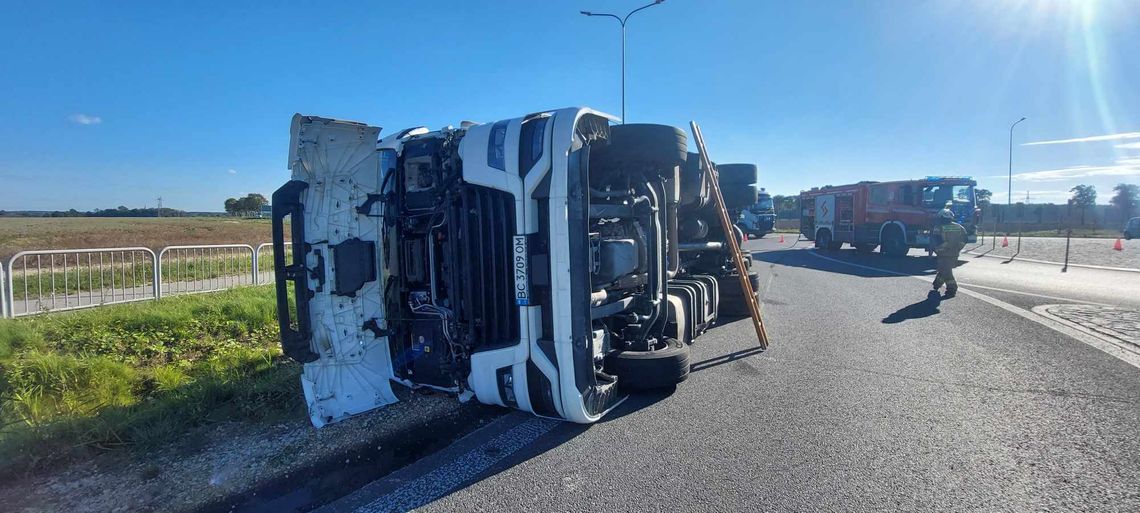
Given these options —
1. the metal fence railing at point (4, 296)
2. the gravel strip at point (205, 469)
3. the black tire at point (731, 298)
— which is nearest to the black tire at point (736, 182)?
the black tire at point (731, 298)

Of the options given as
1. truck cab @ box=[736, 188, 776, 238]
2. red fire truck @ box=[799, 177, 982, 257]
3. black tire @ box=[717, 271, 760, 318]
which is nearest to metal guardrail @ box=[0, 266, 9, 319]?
black tire @ box=[717, 271, 760, 318]

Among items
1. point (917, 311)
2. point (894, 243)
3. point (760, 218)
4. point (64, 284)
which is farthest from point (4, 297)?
point (760, 218)

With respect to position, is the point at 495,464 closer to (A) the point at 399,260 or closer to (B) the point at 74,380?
(A) the point at 399,260

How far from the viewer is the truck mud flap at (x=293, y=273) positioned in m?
3.83

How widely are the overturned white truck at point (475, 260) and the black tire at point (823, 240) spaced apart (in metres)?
21.1

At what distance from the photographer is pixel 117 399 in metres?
4.46

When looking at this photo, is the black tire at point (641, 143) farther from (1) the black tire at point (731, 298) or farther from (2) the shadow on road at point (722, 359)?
(1) the black tire at point (731, 298)

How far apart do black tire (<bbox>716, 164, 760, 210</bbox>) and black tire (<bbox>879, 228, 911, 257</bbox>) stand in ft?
44.7

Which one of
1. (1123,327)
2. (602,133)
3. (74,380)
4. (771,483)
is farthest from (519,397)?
(1123,327)

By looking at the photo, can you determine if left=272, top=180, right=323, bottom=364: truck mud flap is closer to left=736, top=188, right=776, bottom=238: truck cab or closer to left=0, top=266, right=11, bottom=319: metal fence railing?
left=0, top=266, right=11, bottom=319: metal fence railing

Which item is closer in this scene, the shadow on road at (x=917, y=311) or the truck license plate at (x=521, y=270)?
the truck license plate at (x=521, y=270)

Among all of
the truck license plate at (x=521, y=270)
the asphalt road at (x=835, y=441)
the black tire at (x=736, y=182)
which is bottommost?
the asphalt road at (x=835, y=441)

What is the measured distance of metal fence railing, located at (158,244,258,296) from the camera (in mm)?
9750

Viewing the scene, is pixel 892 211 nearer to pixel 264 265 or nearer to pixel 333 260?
pixel 264 265
